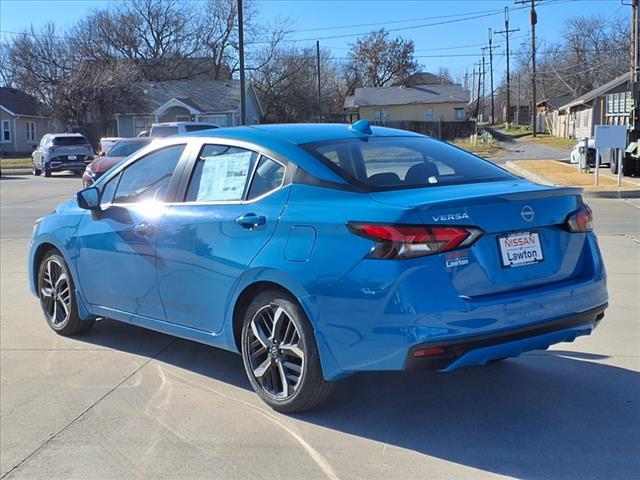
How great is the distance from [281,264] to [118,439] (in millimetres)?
1395

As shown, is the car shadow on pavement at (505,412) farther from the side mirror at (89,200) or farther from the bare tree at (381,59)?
the bare tree at (381,59)

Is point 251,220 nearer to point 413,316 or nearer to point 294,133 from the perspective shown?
point 294,133

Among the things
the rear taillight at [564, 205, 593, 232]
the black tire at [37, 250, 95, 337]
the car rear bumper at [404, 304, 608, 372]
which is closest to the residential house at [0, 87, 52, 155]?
the black tire at [37, 250, 95, 337]

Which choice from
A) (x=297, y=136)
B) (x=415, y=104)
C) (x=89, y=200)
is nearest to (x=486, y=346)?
(x=297, y=136)

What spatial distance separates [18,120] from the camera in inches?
2063

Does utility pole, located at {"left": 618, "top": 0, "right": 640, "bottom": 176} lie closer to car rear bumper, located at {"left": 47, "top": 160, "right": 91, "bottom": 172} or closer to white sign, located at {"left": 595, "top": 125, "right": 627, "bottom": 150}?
white sign, located at {"left": 595, "top": 125, "right": 627, "bottom": 150}

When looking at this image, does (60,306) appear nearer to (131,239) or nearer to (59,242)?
(59,242)

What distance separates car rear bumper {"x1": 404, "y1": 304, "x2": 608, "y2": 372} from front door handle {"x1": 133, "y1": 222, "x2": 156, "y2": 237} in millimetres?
2229

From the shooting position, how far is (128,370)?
5.17 metres

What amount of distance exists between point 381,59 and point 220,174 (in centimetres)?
8719

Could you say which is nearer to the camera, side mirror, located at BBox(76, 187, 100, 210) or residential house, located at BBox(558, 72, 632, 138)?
side mirror, located at BBox(76, 187, 100, 210)

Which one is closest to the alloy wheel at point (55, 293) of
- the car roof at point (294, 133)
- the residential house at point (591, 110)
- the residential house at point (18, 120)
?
the car roof at point (294, 133)

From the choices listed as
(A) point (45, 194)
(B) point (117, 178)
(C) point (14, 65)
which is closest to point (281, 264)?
(B) point (117, 178)

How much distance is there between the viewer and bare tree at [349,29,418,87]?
87938 millimetres
